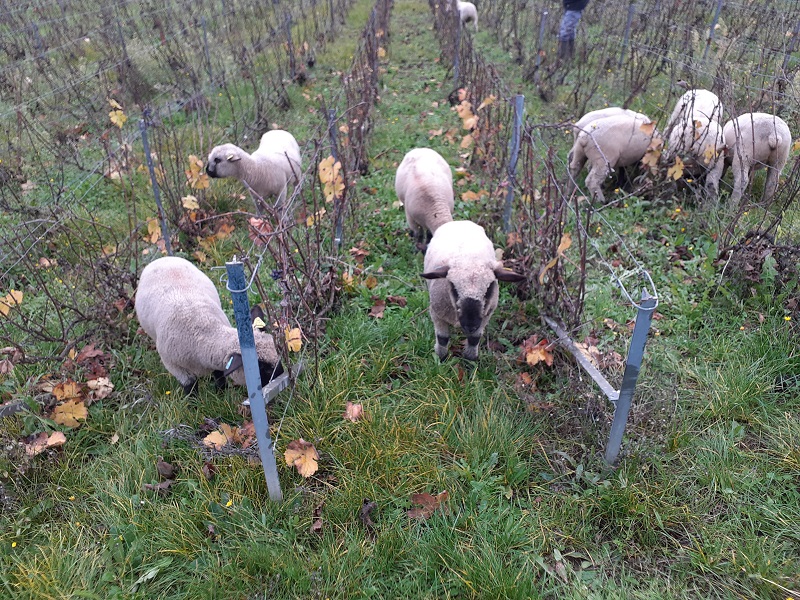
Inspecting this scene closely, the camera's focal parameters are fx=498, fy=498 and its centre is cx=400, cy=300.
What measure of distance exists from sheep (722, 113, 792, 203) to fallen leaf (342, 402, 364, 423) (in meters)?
4.33

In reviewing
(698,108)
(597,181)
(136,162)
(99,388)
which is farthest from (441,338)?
(136,162)

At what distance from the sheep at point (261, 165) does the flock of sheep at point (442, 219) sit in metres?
0.01

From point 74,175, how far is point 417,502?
6272mm

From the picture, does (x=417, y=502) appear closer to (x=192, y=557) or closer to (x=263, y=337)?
(x=192, y=557)

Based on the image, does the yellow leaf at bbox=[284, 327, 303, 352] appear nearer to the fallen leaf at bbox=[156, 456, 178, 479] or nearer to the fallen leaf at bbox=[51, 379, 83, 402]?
the fallen leaf at bbox=[156, 456, 178, 479]

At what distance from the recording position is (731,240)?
4.45m

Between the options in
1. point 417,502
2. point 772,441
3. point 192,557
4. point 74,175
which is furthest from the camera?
point 74,175

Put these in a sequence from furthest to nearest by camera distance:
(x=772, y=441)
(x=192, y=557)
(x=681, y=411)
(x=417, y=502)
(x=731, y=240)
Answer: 1. (x=731, y=240)
2. (x=681, y=411)
3. (x=772, y=441)
4. (x=417, y=502)
5. (x=192, y=557)

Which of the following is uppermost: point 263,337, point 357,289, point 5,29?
point 5,29

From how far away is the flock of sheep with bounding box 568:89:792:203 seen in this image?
489 centimetres

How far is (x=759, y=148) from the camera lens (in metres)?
4.91

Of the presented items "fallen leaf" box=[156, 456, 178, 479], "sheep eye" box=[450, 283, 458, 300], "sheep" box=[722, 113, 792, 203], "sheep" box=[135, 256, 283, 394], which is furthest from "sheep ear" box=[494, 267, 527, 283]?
"sheep" box=[722, 113, 792, 203]

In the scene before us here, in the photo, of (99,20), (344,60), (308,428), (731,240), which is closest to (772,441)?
Answer: (731,240)

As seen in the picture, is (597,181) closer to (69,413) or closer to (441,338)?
(441,338)
